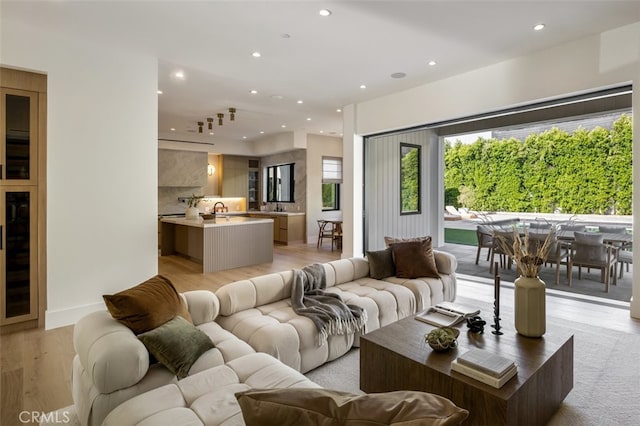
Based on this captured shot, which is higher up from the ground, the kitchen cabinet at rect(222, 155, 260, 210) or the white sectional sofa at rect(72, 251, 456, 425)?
the kitchen cabinet at rect(222, 155, 260, 210)

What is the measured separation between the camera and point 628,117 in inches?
170

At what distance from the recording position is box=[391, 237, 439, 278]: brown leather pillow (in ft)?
12.4

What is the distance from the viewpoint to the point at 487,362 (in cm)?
180

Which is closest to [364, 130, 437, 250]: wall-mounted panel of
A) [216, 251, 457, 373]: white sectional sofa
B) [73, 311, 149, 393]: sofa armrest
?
[216, 251, 457, 373]: white sectional sofa

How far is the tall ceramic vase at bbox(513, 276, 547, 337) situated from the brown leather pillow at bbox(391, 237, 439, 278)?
5.02 feet

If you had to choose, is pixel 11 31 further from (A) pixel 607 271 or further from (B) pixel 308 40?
(A) pixel 607 271

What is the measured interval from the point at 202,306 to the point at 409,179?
5.56m

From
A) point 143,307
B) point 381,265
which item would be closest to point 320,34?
point 381,265

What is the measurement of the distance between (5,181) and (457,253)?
6682 millimetres

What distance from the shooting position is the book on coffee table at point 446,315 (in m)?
2.51

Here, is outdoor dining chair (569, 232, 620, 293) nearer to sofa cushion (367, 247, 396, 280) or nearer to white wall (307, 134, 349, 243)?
sofa cushion (367, 247, 396, 280)

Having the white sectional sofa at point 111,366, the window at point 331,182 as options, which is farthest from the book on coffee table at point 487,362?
the window at point 331,182

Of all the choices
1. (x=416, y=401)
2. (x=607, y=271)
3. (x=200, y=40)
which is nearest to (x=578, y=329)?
(x=607, y=271)

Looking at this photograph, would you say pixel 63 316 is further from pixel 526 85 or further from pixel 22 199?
pixel 526 85
